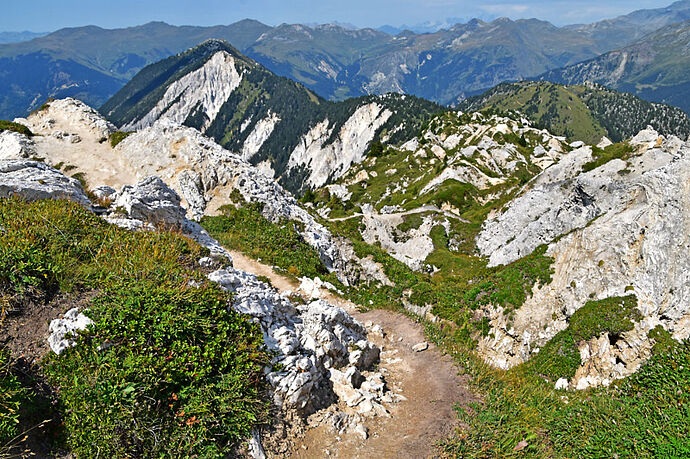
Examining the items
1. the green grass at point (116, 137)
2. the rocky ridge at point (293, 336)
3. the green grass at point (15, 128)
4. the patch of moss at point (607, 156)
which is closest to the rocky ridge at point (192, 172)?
the green grass at point (116, 137)

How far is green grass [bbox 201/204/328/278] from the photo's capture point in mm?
25828

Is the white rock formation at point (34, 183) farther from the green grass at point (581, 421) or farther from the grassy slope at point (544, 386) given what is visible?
the green grass at point (581, 421)

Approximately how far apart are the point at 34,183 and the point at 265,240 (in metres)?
14.8

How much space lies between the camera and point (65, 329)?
8.94 m

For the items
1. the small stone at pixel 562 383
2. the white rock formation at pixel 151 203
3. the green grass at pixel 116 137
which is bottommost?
the small stone at pixel 562 383

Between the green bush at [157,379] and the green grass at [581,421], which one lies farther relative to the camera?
the green grass at [581,421]

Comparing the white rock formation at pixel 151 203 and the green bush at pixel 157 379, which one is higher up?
the white rock formation at pixel 151 203

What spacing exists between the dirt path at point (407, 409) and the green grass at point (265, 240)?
29.4 ft

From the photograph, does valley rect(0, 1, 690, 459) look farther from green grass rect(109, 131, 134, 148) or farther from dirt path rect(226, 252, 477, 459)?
green grass rect(109, 131, 134, 148)

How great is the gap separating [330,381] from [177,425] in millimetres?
5692

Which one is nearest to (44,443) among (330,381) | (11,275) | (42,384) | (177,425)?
(42,384)

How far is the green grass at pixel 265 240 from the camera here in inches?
1017

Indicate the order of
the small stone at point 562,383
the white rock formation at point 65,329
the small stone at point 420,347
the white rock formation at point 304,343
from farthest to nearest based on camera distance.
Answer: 1. the small stone at point 562,383
2. the small stone at point 420,347
3. the white rock formation at point 304,343
4. the white rock formation at point 65,329

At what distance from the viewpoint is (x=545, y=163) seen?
346 feet
